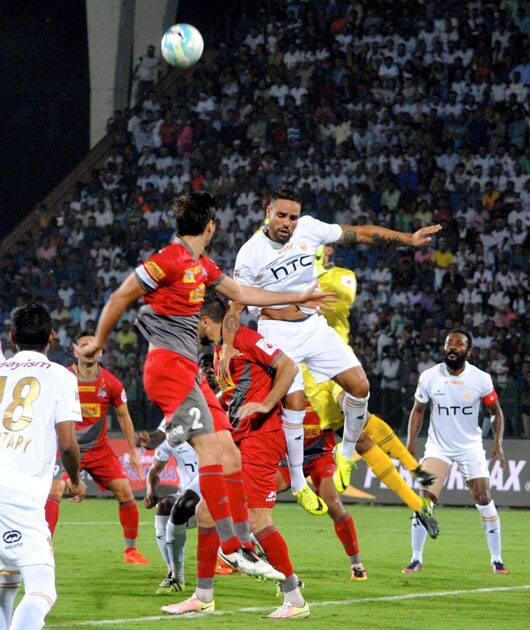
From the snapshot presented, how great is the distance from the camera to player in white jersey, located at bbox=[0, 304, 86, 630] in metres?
6.13

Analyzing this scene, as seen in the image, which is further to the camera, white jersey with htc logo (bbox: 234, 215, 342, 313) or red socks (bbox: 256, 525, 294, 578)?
white jersey with htc logo (bbox: 234, 215, 342, 313)

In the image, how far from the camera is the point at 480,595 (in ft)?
32.9

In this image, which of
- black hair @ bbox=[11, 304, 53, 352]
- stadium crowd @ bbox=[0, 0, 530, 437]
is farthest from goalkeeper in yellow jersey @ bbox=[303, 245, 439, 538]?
stadium crowd @ bbox=[0, 0, 530, 437]

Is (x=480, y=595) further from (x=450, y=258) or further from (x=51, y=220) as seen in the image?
(x=51, y=220)

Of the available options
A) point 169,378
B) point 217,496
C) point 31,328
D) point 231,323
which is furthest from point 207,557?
point 31,328

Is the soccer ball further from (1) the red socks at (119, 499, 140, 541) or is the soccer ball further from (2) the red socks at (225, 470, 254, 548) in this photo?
(2) the red socks at (225, 470, 254, 548)

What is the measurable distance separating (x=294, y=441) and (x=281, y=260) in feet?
4.97

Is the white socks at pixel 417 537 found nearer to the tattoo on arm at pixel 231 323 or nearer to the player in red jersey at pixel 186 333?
the tattoo on arm at pixel 231 323

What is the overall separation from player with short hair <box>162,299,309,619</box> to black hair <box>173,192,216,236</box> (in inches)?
55.2

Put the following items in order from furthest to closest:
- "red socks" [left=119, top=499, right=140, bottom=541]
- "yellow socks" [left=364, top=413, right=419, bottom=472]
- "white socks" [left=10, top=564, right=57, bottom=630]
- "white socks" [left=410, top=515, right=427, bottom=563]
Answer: "red socks" [left=119, top=499, right=140, bottom=541]
"white socks" [left=410, top=515, right=427, bottom=563]
"yellow socks" [left=364, top=413, right=419, bottom=472]
"white socks" [left=10, top=564, right=57, bottom=630]

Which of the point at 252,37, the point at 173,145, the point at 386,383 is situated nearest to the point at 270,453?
the point at 386,383

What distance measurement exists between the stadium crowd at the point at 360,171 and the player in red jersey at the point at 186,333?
1221cm

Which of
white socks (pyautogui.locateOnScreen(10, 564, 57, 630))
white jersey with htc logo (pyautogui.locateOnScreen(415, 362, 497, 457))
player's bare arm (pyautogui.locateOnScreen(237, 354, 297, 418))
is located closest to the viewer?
white socks (pyautogui.locateOnScreen(10, 564, 57, 630))

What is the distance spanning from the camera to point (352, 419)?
1088cm
